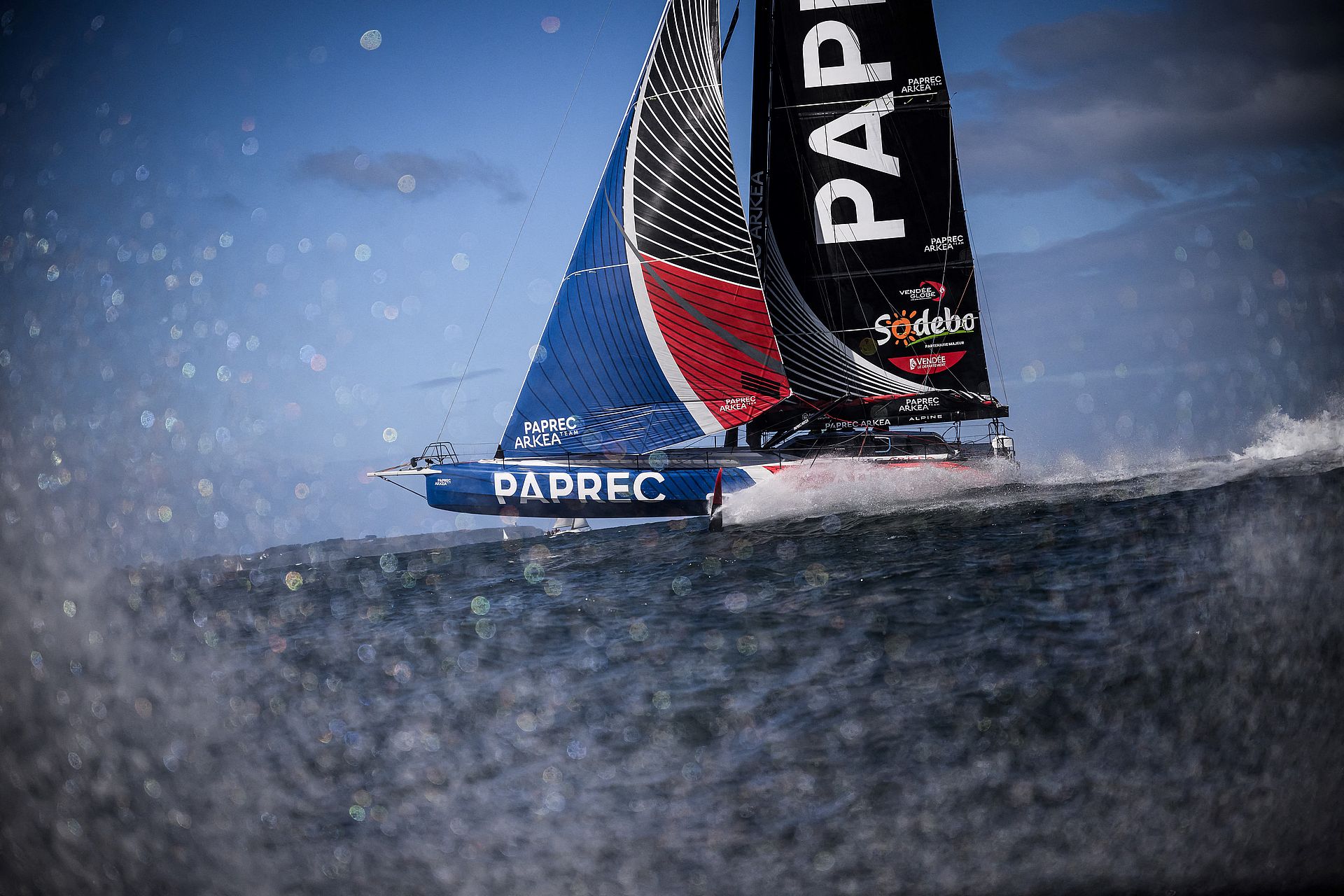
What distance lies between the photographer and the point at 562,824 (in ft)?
10.8

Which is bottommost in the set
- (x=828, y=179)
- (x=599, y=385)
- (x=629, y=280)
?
(x=599, y=385)

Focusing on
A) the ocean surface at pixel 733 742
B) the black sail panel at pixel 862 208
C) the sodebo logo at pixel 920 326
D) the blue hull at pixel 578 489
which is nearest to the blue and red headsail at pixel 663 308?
the blue hull at pixel 578 489

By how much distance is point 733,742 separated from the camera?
423 cm

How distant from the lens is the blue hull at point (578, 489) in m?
18.1

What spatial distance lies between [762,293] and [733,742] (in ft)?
50.3

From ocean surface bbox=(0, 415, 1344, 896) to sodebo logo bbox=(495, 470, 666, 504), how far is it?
8.55 metres

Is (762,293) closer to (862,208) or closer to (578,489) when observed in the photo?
(862,208)

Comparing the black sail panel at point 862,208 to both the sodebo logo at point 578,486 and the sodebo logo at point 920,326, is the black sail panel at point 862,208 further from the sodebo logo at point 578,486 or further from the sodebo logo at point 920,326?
the sodebo logo at point 578,486

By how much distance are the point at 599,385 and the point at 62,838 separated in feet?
52.0

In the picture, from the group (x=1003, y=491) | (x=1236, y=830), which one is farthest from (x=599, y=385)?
(x=1236, y=830)

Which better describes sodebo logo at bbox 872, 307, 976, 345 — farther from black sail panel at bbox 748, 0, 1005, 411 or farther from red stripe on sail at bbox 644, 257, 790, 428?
red stripe on sail at bbox 644, 257, 790, 428

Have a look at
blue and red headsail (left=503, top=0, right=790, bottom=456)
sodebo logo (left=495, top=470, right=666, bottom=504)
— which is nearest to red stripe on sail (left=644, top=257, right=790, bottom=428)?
blue and red headsail (left=503, top=0, right=790, bottom=456)

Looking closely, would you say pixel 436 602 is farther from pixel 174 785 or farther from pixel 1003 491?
pixel 1003 491

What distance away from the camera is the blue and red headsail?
1866 cm
